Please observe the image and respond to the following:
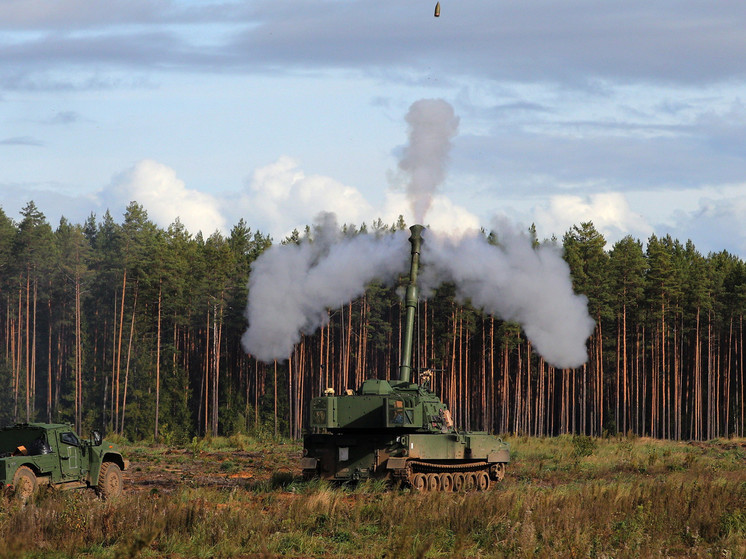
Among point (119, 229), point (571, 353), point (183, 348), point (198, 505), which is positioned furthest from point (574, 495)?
point (119, 229)

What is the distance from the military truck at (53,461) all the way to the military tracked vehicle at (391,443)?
16.6 feet

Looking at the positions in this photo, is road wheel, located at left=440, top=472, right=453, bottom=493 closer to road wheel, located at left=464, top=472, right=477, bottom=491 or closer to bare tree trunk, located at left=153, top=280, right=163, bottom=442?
road wheel, located at left=464, top=472, right=477, bottom=491

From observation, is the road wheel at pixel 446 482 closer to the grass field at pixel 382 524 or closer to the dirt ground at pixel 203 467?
the grass field at pixel 382 524

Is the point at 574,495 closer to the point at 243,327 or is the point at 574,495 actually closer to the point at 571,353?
the point at 571,353

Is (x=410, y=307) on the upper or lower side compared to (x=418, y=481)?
upper

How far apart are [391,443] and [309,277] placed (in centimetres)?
2830

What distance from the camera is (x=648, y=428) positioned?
7900 centimetres

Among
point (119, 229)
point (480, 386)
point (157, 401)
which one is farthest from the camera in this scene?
point (119, 229)

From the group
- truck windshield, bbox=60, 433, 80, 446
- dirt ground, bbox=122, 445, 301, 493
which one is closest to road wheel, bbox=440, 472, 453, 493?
dirt ground, bbox=122, 445, 301, 493

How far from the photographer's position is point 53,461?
23.0 metres

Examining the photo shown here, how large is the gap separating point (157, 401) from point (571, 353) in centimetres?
3148

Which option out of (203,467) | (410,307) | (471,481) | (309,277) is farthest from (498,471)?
(309,277)

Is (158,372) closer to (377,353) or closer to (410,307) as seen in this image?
(377,353)

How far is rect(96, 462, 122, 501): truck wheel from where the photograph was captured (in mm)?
24484
